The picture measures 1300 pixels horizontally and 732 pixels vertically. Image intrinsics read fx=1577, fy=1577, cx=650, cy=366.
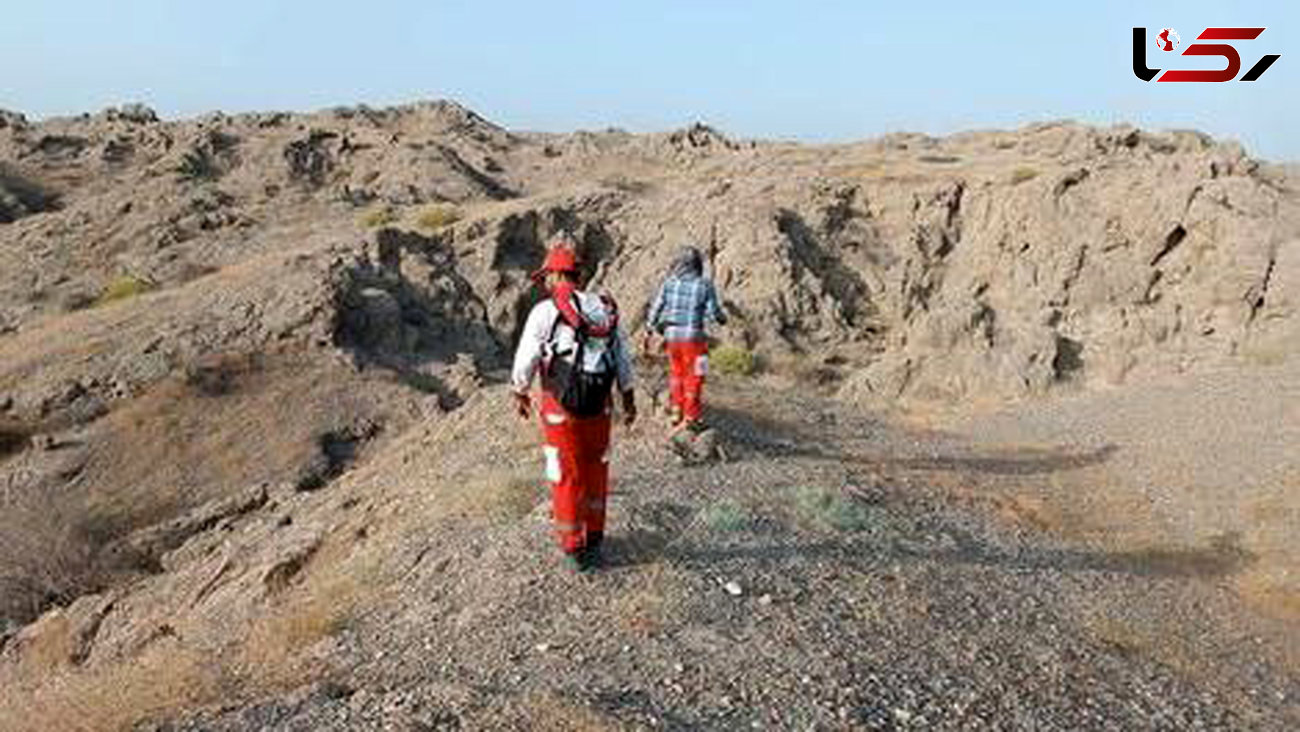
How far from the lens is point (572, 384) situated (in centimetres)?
902

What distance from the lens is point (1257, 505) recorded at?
46.6 ft

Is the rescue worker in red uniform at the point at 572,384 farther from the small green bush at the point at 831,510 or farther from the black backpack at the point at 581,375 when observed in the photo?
the small green bush at the point at 831,510

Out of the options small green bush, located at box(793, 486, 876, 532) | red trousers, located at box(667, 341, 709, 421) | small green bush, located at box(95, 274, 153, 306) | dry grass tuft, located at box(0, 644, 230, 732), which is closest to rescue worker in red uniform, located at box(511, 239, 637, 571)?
dry grass tuft, located at box(0, 644, 230, 732)

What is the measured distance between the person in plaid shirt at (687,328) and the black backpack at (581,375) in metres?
3.98

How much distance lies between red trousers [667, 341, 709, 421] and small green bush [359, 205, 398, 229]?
2059 cm

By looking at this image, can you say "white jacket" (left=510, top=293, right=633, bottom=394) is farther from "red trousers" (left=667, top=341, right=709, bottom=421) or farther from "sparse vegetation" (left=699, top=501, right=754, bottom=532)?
"red trousers" (left=667, top=341, right=709, bottom=421)

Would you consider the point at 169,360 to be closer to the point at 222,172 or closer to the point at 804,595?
the point at 804,595

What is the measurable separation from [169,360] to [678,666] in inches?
507

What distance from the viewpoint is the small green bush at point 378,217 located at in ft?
111

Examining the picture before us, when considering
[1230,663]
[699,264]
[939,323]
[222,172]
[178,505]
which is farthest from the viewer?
[222,172]

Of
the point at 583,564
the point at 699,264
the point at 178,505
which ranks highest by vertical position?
the point at 699,264

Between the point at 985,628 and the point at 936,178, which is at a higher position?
the point at 936,178

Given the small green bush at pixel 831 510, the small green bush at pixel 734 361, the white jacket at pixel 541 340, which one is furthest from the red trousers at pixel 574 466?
the small green bush at pixel 734 361

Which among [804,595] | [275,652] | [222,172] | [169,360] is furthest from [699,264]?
[222,172]
